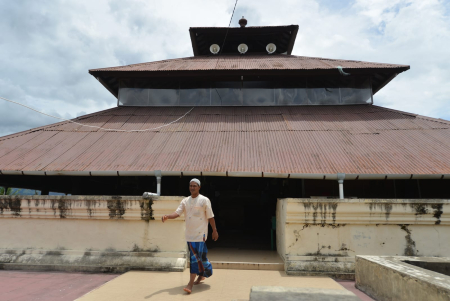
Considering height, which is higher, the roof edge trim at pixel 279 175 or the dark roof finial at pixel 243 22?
the dark roof finial at pixel 243 22

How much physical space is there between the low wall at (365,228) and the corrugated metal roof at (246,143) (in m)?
1.33

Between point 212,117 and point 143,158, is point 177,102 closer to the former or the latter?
point 212,117

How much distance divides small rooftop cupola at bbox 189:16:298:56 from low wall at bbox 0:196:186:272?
37.3ft

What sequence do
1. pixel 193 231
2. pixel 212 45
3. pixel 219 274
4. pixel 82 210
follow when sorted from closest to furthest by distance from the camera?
pixel 193 231 < pixel 219 274 < pixel 82 210 < pixel 212 45

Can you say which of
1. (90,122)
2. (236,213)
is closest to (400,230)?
(236,213)

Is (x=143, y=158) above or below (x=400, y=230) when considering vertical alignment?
above

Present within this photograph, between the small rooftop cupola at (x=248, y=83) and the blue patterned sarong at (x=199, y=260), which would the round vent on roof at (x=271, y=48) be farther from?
the blue patterned sarong at (x=199, y=260)

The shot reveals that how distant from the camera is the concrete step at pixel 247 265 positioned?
529 centimetres

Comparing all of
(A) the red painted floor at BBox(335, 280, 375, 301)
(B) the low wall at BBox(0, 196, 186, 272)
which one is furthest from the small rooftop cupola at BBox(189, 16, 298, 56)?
(A) the red painted floor at BBox(335, 280, 375, 301)

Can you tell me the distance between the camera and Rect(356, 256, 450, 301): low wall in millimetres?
2732

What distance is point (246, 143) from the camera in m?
7.91

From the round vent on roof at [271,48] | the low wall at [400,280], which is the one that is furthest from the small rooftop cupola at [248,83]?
the low wall at [400,280]

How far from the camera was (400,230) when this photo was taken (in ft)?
17.0

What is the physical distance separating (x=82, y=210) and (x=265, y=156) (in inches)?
166
